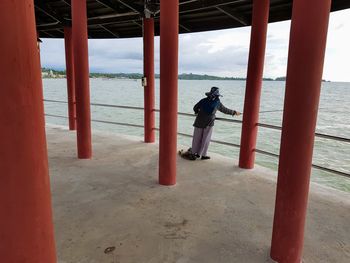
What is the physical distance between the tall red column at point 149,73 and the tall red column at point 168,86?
279 cm

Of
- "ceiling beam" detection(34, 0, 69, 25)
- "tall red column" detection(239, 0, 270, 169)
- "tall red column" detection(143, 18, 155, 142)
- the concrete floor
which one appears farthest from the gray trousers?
"ceiling beam" detection(34, 0, 69, 25)

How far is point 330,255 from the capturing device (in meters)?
2.51

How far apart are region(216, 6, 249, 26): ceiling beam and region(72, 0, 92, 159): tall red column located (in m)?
2.60

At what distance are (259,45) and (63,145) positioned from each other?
191 inches

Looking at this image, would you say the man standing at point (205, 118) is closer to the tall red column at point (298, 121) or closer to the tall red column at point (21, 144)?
the tall red column at point (298, 121)

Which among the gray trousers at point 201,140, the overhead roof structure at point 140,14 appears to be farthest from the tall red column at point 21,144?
the overhead roof structure at point 140,14

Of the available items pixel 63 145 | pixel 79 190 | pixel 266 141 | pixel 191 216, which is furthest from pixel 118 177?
pixel 266 141

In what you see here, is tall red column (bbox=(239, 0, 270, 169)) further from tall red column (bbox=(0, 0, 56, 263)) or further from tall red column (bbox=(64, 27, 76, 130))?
tall red column (bbox=(64, 27, 76, 130))

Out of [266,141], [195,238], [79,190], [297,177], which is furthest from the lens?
[266,141]

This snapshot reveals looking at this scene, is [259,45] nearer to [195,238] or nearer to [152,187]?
[152,187]

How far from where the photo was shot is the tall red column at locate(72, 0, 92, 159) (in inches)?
188

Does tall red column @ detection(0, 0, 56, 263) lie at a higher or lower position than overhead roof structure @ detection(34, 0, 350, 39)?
lower

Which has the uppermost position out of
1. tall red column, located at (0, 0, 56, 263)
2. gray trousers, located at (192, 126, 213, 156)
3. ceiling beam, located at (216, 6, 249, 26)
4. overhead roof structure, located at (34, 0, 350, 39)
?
overhead roof structure, located at (34, 0, 350, 39)

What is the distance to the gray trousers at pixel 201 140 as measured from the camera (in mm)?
5344
